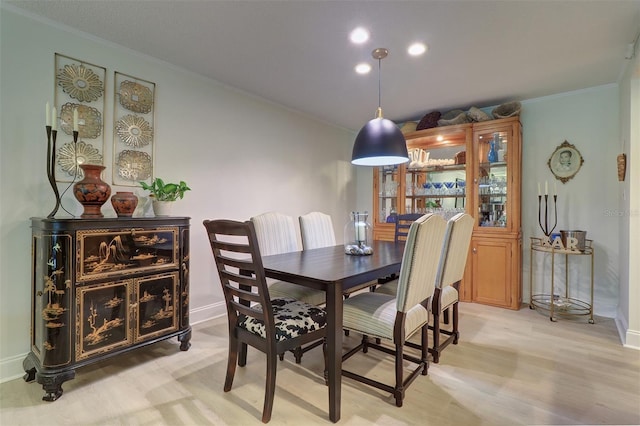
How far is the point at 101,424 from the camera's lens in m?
1.60

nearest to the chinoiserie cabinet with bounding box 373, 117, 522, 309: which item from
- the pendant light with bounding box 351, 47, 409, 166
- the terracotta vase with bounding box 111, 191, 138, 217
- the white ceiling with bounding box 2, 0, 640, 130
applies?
the white ceiling with bounding box 2, 0, 640, 130

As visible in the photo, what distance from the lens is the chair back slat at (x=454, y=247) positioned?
2.14m

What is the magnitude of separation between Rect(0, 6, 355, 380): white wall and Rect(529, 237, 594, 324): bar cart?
2523 mm

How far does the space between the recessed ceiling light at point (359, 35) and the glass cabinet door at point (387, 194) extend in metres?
2.31

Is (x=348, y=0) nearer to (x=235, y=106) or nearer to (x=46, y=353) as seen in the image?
(x=235, y=106)

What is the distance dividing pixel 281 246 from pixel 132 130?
60.6 inches

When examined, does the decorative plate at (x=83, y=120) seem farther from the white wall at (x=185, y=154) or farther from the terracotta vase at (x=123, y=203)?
the terracotta vase at (x=123, y=203)

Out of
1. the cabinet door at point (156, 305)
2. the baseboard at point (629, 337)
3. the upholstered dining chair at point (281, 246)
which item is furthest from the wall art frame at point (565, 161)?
the cabinet door at point (156, 305)

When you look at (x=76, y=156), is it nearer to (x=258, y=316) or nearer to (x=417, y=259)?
(x=258, y=316)

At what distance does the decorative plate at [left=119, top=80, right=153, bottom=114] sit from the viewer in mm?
2508

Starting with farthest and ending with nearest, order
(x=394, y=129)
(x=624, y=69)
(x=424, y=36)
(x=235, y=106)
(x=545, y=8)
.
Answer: (x=235, y=106), (x=624, y=69), (x=394, y=129), (x=424, y=36), (x=545, y=8)

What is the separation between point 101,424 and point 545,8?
136 inches

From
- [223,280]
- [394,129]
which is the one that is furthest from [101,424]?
[394,129]

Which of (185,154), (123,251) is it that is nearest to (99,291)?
(123,251)
